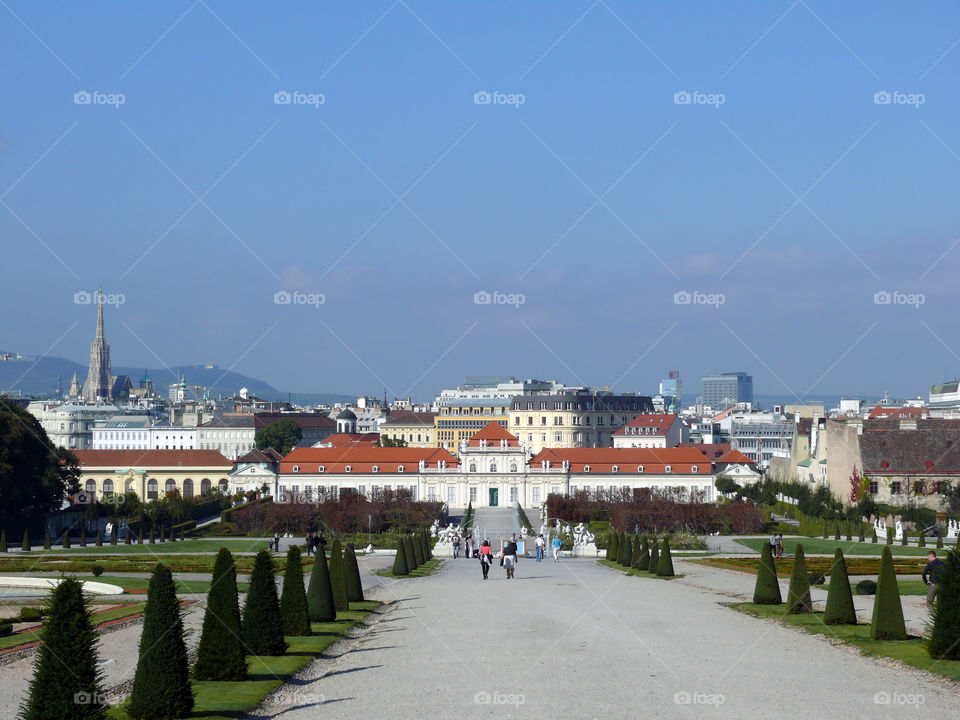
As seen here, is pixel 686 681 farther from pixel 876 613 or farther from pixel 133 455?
pixel 133 455

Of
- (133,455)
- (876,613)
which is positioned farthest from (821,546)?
(133,455)

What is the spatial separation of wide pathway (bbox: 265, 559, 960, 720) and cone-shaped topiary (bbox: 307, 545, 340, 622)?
3.52 feet

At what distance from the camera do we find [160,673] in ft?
56.2

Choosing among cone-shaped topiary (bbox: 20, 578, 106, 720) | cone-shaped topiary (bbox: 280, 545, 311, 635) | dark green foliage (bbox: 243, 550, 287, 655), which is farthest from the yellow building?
cone-shaped topiary (bbox: 20, 578, 106, 720)

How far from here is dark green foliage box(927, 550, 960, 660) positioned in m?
21.8

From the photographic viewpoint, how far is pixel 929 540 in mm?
65438

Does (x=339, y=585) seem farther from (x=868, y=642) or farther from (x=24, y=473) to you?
(x=24, y=473)

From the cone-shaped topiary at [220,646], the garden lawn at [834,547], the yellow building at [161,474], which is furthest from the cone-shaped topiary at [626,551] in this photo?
the yellow building at [161,474]

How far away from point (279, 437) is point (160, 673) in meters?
138

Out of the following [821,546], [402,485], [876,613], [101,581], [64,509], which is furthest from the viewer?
[402,485]

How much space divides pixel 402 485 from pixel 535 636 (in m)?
81.3

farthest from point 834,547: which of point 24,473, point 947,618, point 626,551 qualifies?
point 947,618

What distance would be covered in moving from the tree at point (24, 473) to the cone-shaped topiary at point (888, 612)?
164 feet

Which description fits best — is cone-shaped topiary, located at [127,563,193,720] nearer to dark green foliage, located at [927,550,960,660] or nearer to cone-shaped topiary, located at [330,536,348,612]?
dark green foliage, located at [927,550,960,660]
